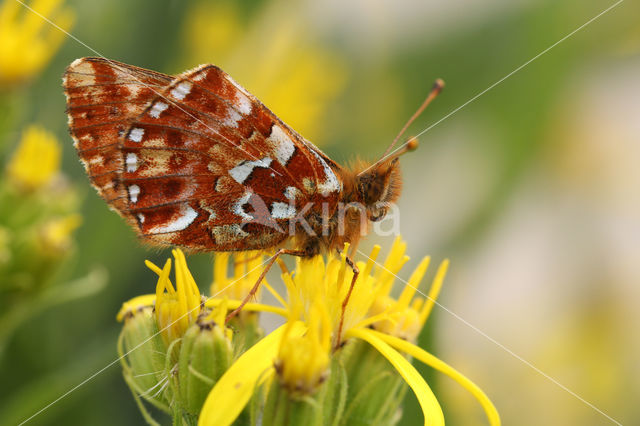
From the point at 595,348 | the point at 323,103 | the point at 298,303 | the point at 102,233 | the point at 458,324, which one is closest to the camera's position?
the point at 298,303

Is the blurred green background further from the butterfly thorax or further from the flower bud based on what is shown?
the flower bud

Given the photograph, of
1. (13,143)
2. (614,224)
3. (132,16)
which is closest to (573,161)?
(614,224)

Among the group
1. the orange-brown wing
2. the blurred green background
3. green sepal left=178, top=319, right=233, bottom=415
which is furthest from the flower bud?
the blurred green background

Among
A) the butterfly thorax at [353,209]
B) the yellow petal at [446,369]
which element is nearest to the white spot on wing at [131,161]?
the butterfly thorax at [353,209]

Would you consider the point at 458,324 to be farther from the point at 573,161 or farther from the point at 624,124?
the point at 624,124

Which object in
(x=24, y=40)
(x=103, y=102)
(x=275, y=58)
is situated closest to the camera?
(x=103, y=102)

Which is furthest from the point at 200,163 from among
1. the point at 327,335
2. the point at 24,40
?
the point at 24,40

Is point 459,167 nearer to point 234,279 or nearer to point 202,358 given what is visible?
point 234,279
